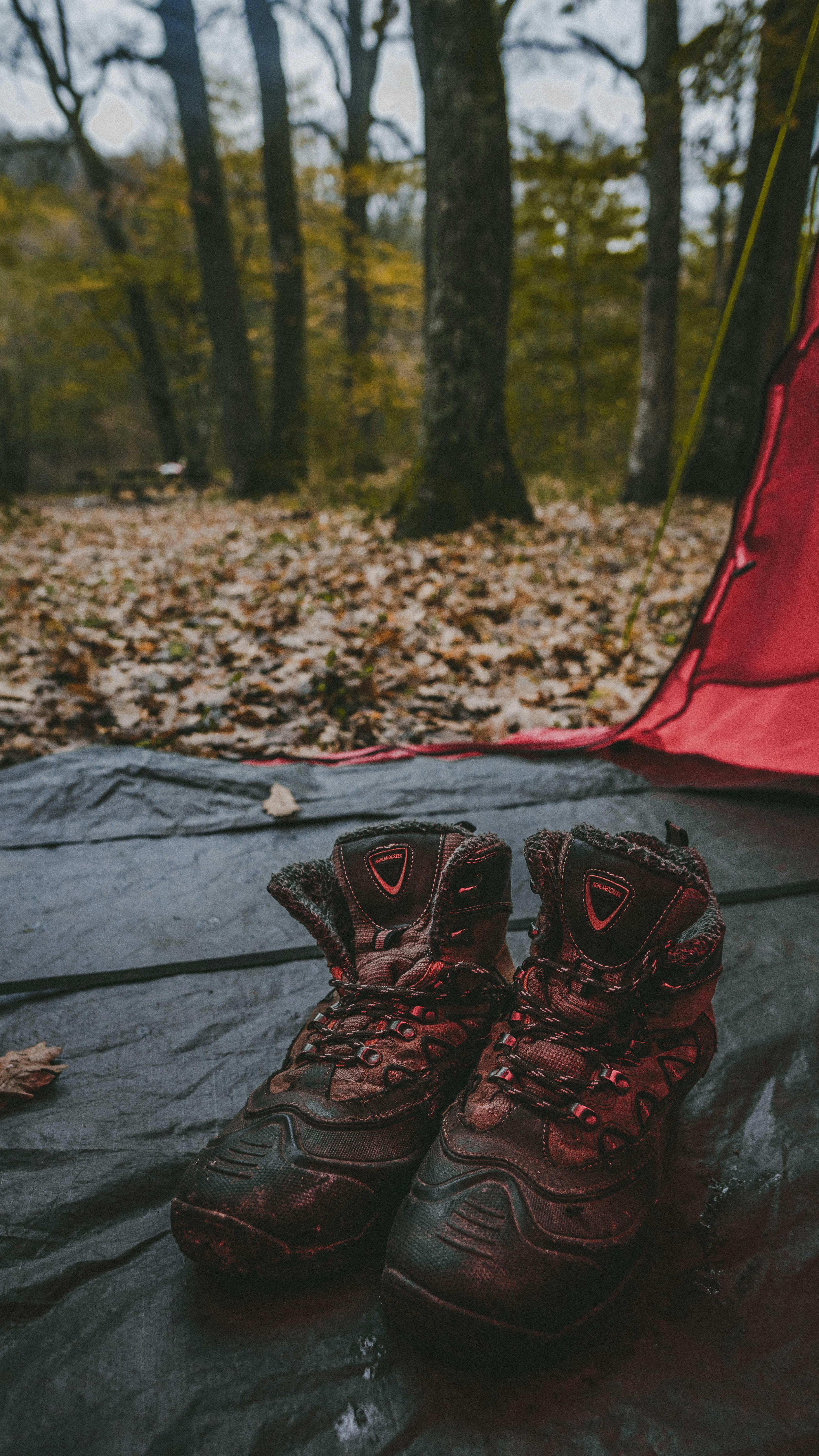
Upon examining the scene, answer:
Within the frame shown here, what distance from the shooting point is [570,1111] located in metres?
1.03

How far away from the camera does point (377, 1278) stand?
3.24 ft

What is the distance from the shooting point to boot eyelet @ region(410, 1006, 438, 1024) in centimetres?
118

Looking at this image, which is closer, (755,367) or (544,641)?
(544,641)

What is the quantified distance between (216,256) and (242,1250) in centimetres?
1366

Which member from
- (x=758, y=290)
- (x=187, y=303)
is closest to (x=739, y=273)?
(x=758, y=290)

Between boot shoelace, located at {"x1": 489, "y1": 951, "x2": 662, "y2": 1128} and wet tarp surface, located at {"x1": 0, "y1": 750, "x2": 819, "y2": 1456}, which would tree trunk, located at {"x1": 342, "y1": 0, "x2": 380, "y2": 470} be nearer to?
wet tarp surface, located at {"x1": 0, "y1": 750, "x2": 819, "y2": 1456}

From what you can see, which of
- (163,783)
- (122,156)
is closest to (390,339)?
(122,156)

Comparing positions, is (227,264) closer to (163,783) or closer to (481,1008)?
(163,783)

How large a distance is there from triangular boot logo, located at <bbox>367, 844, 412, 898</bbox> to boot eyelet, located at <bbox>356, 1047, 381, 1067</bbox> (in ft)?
0.82

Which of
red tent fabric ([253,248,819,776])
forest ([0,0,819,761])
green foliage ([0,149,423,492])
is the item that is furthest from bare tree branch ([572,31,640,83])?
red tent fabric ([253,248,819,776])

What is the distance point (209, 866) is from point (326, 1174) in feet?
3.90

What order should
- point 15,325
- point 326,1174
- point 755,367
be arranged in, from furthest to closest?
point 15,325, point 755,367, point 326,1174

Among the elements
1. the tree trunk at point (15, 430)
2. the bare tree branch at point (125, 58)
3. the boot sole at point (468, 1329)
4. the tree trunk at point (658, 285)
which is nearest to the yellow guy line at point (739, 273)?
the boot sole at point (468, 1329)

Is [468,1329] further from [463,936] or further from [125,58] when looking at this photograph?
[125,58]
